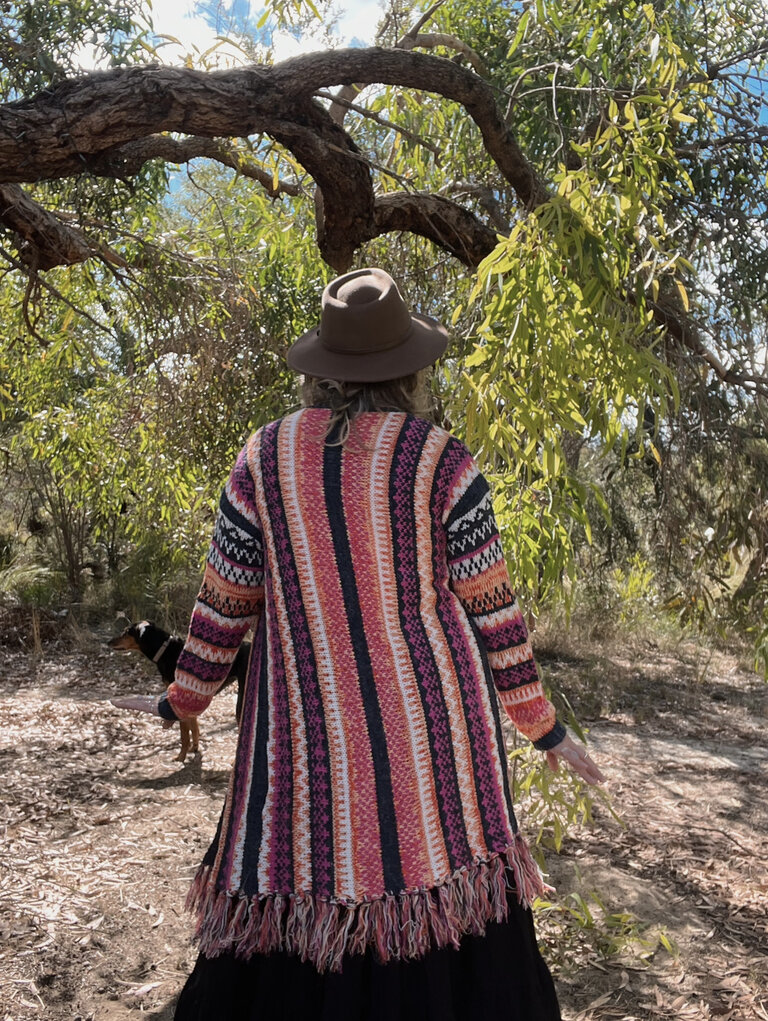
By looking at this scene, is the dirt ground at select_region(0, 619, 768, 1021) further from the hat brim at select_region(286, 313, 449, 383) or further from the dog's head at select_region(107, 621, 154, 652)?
the hat brim at select_region(286, 313, 449, 383)

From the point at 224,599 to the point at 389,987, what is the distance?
74cm

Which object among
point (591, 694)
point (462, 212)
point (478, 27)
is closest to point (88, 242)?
point (462, 212)

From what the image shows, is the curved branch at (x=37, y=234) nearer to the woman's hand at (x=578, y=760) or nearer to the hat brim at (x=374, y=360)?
the hat brim at (x=374, y=360)

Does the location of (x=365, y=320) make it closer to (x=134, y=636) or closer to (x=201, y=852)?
(x=201, y=852)

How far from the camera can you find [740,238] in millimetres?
5078

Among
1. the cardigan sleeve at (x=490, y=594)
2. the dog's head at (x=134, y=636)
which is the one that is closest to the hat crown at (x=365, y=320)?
the cardigan sleeve at (x=490, y=594)

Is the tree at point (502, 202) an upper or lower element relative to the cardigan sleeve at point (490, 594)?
upper

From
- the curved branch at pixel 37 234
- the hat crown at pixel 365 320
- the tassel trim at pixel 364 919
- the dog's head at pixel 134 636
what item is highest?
the curved branch at pixel 37 234

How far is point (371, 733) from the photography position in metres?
1.75

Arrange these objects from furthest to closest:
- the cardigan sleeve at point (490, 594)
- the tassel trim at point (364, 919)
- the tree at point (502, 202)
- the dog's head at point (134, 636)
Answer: the dog's head at point (134, 636), the tree at point (502, 202), the cardigan sleeve at point (490, 594), the tassel trim at point (364, 919)

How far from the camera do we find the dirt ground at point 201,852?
288 cm

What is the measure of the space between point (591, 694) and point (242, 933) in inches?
227

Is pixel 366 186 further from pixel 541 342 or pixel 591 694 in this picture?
pixel 591 694

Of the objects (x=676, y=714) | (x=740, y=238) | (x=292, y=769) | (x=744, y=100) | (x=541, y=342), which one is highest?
(x=744, y=100)
